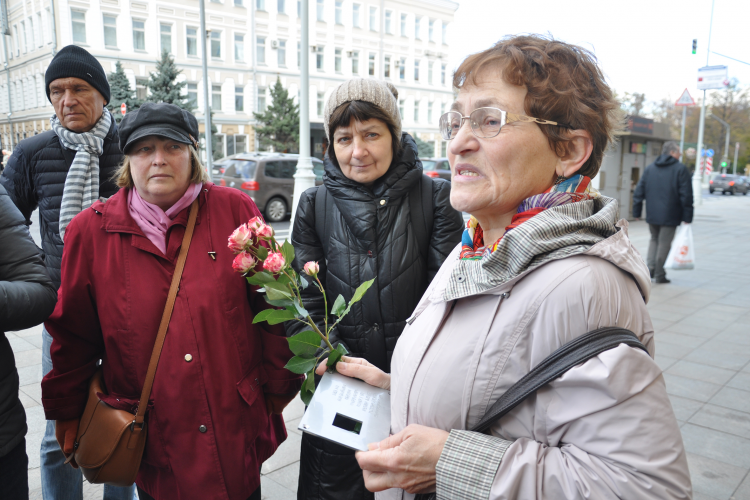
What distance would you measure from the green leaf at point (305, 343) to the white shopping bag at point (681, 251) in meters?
8.60

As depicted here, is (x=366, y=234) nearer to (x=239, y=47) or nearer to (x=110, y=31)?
(x=110, y=31)

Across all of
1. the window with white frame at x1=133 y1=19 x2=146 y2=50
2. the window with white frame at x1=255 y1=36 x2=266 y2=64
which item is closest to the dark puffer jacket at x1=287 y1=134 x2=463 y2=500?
the window with white frame at x1=133 y1=19 x2=146 y2=50

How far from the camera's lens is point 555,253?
1151 mm

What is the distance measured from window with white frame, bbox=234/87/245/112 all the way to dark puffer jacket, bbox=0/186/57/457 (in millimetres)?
37841

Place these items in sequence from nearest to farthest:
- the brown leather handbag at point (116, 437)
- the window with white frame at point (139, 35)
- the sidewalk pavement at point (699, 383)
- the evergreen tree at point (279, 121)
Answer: the brown leather handbag at point (116, 437), the sidewalk pavement at point (699, 383), the window with white frame at point (139, 35), the evergreen tree at point (279, 121)

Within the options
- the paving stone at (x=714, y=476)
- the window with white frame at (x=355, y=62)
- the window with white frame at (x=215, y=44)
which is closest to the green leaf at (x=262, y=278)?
the paving stone at (x=714, y=476)

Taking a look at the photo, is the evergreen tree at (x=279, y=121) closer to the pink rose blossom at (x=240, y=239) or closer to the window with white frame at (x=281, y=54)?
the window with white frame at (x=281, y=54)

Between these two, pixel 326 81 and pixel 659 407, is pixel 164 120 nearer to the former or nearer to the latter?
pixel 659 407

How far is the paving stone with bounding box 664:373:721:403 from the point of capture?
431cm

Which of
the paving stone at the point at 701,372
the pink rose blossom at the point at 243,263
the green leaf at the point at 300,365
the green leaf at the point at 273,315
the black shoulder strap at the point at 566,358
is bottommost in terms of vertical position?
the paving stone at the point at 701,372

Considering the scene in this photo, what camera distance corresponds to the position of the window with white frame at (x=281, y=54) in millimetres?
38844

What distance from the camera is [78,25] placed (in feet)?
98.1

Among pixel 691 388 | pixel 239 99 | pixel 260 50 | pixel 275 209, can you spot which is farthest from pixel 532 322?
pixel 260 50

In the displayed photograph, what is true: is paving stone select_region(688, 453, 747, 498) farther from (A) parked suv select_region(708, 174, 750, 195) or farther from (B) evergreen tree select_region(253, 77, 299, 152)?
(A) parked suv select_region(708, 174, 750, 195)
